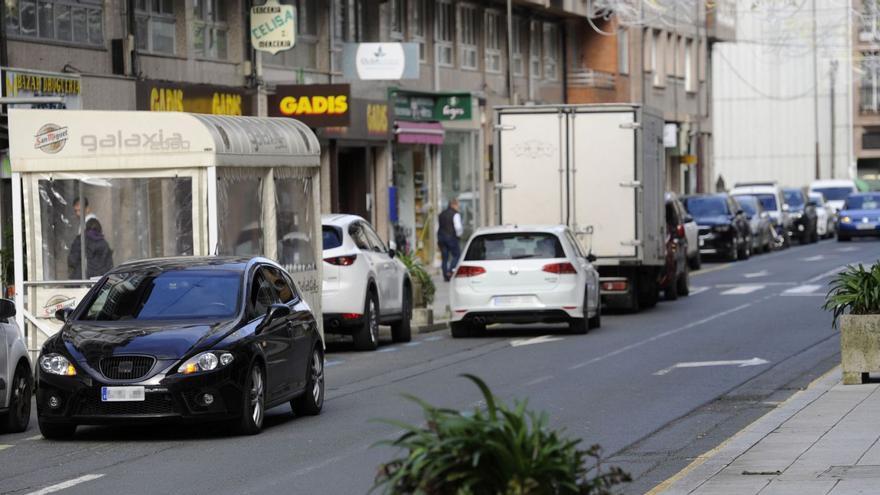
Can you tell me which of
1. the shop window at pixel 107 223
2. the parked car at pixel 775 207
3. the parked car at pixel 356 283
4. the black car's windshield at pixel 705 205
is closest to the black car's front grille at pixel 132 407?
the shop window at pixel 107 223

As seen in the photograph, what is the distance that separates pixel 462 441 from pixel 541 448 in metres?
0.26

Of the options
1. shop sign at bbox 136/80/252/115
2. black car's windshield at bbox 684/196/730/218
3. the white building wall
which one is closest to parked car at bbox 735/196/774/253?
black car's windshield at bbox 684/196/730/218

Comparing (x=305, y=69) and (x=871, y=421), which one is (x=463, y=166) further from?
(x=871, y=421)

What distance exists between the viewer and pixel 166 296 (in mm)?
14758

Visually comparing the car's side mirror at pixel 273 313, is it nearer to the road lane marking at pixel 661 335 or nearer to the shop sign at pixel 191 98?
the road lane marking at pixel 661 335

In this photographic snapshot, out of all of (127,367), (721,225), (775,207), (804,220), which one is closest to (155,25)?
(127,367)

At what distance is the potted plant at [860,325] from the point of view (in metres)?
16.2

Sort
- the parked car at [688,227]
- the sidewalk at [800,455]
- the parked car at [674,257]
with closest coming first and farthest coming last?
the sidewalk at [800,455] → the parked car at [674,257] → the parked car at [688,227]

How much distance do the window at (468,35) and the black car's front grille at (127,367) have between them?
33373mm

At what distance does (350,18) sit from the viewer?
4019 cm

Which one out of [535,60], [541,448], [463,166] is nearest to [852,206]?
[535,60]

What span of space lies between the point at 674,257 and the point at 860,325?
16420 millimetres

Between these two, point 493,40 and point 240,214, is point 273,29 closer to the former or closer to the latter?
point 240,214

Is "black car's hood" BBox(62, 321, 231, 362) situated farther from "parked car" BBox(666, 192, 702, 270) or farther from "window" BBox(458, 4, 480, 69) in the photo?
"window" BBox(458, 4, 480, 69)
